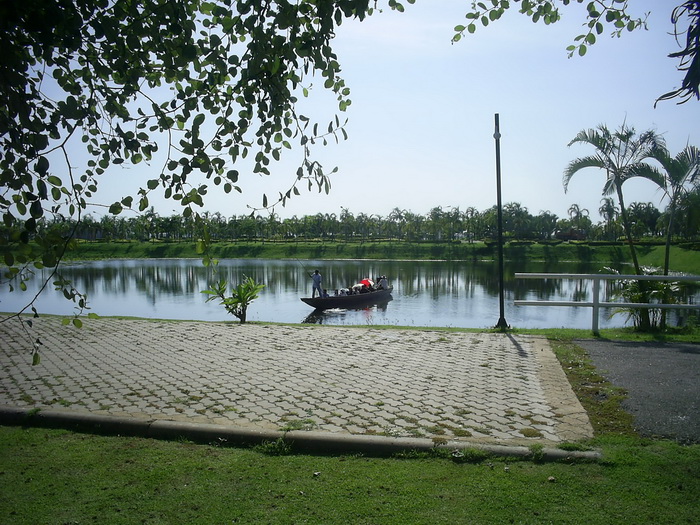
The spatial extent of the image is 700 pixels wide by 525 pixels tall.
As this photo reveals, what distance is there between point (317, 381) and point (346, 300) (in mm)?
18614

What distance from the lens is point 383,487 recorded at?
3.72 metres

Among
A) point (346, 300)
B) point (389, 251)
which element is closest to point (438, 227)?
point (389, 251)

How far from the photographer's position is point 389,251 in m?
79.5

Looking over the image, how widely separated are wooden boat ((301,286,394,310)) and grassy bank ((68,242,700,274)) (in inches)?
1853

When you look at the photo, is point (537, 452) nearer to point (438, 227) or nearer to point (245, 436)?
point (245, 436)

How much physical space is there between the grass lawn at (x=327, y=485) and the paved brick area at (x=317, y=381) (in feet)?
1.80

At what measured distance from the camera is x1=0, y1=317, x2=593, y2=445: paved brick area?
5027mm

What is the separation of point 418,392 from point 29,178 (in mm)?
4616

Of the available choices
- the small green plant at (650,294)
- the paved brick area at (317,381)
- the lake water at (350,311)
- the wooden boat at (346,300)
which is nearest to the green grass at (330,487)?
the paved brick area at (317,381)

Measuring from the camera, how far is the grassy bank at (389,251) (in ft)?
224

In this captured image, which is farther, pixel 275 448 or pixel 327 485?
pixel 275 448

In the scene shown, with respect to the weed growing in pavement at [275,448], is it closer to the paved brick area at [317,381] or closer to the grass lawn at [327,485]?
the grass lawn at [327,485]

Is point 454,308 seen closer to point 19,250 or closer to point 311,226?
point 19,250

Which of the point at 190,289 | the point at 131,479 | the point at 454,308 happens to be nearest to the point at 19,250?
the point at 131,479
